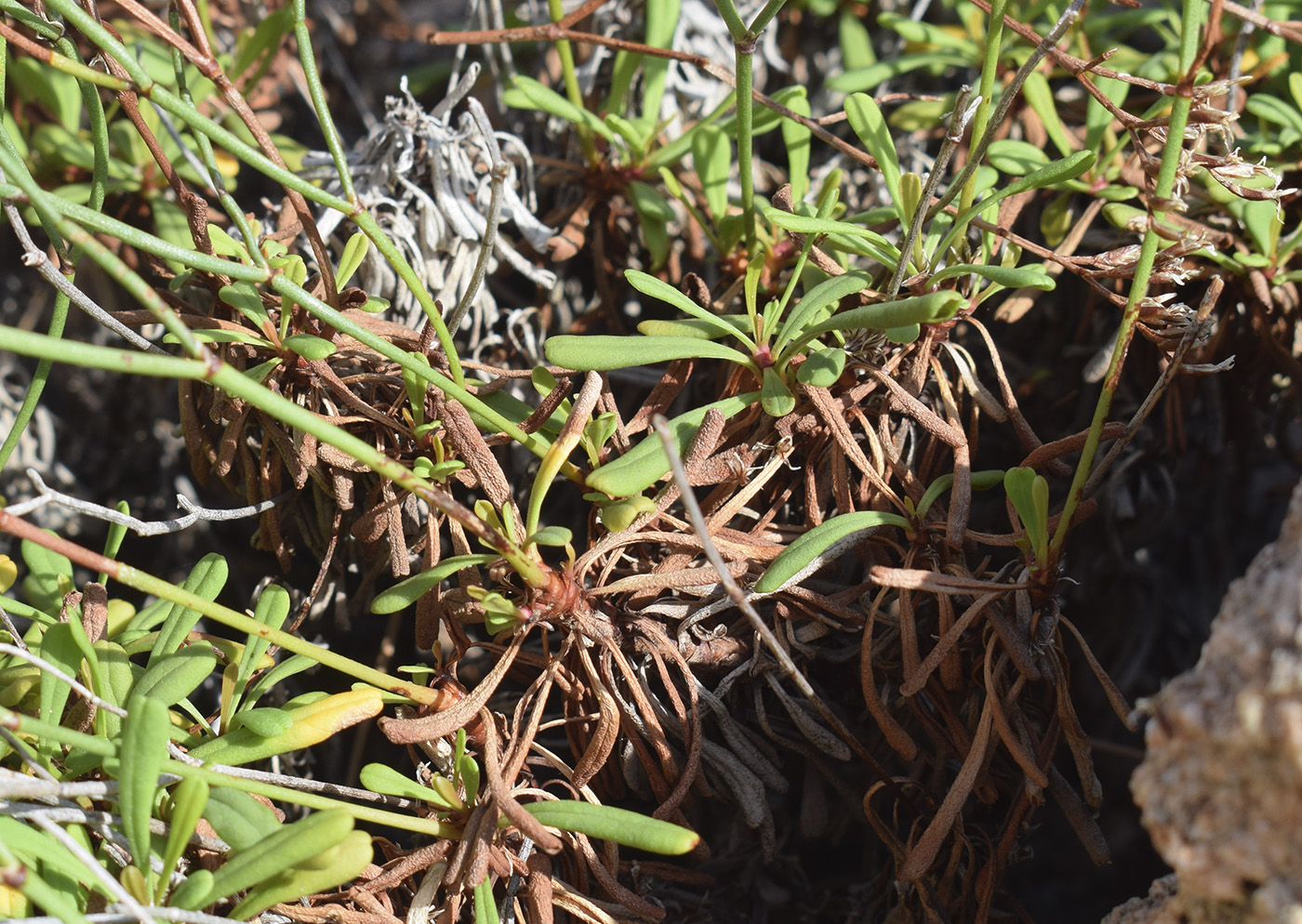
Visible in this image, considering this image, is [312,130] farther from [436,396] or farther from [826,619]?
[826,619]

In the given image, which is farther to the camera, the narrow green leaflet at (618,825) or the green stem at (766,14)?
the green stem at (766,14)

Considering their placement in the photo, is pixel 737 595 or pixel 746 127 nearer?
pixel 737 595

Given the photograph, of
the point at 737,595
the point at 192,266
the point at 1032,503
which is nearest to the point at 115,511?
the point at 192,266

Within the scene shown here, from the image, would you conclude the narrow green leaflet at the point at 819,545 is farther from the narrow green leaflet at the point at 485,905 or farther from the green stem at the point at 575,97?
the green stem at the point at 575,97

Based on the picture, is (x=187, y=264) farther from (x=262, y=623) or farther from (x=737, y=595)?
(x=737, y=595)

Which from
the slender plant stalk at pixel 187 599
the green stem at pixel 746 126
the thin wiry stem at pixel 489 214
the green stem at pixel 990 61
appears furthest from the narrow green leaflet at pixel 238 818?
the green stem at pixel 990 61

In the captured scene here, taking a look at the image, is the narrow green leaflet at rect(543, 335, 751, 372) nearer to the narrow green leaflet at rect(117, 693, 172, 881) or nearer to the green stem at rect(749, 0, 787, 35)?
the green stem at rect(749, 0, 787, 35)

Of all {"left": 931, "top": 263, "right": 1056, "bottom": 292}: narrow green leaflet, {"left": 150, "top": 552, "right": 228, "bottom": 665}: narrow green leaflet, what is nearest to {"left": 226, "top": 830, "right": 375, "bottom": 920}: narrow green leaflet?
{"left": 150, "top": 552, "right": 228, "bottom": 665}: narrow green leaflet

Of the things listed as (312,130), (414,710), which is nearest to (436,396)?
(414,710)
